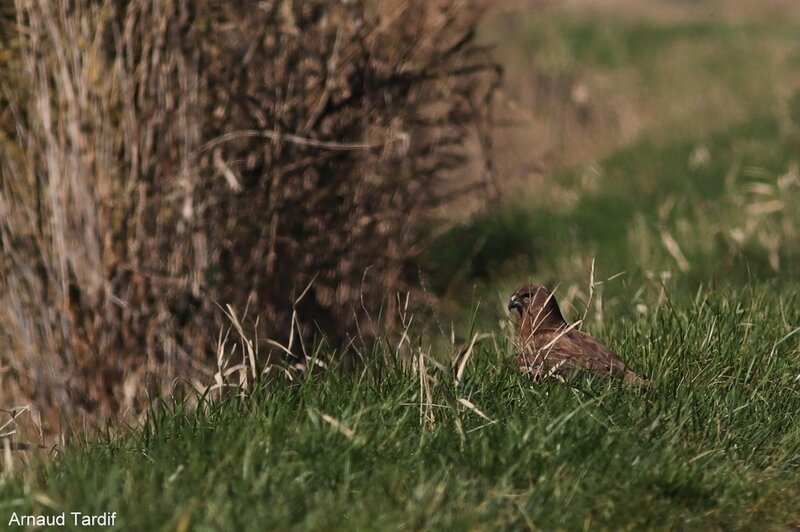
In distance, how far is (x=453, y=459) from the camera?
427 cm

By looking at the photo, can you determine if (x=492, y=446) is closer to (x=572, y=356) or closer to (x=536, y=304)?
(x=572, y=356)

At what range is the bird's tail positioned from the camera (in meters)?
4.94

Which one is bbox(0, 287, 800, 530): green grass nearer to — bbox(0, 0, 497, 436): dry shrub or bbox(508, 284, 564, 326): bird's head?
bbox(508, 284, 564, 326): bird's head

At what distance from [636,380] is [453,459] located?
3.36 ft

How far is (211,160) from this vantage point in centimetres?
688

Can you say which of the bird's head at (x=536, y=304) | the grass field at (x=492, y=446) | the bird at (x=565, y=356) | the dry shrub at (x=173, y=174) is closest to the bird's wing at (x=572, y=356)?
the bird at (x=565, y=356)

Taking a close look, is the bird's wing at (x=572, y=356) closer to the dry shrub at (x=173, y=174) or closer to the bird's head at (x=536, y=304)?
the bird's head at (x=536, y=304)

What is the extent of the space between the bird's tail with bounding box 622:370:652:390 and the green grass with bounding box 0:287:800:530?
61 millimetres

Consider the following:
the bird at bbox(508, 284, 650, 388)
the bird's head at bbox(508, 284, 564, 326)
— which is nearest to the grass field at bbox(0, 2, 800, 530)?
the bird at bbox(508, 284, 650, 388)

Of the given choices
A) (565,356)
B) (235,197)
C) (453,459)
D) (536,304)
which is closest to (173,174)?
(235,197)

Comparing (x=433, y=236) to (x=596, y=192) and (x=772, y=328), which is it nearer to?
(x=772, y=328)

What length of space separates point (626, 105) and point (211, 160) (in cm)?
1332

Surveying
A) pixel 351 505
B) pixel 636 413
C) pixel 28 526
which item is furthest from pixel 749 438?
pixel 28 526

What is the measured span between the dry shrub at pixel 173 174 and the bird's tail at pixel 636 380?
1.94 m
